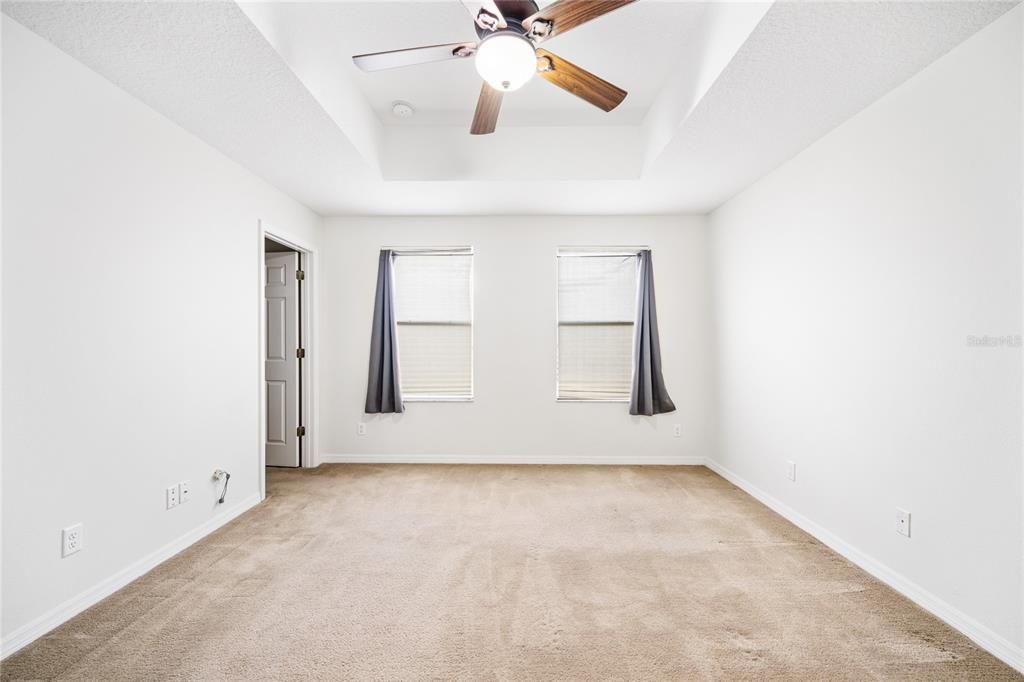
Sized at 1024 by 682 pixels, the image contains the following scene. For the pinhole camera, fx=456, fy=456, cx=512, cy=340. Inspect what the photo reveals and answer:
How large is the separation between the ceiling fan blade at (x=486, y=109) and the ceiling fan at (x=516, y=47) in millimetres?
246

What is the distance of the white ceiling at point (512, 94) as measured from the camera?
174cm

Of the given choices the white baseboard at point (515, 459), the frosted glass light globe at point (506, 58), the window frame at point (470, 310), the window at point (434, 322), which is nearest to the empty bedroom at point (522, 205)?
the frosted glass light globe at point (506, 58)

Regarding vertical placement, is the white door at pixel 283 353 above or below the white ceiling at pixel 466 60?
below

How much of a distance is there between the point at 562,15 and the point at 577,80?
1.19 ft

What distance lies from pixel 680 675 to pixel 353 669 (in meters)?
1.14

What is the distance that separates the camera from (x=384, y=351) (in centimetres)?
427

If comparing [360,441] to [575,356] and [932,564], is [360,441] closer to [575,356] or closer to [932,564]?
[575,356]

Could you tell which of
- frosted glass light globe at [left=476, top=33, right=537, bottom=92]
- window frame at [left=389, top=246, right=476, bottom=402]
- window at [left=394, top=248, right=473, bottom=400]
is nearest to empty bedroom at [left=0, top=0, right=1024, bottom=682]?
frosted glass light globe at [left=476, top=33, right=537, bottom=92]

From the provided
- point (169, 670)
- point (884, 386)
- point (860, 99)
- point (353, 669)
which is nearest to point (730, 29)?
point (860, 99)

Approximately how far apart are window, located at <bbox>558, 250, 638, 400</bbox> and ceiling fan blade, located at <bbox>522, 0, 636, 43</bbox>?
8.97ft

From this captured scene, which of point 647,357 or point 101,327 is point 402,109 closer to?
point 101,327

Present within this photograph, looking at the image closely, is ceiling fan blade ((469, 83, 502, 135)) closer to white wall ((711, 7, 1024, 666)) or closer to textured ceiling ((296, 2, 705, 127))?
textured ceiling ((296, 2, 705, 127))

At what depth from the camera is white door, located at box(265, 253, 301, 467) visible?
13.7 ft

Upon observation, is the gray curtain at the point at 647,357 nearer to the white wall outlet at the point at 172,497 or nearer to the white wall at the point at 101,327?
the white wall at the point at 101,327
